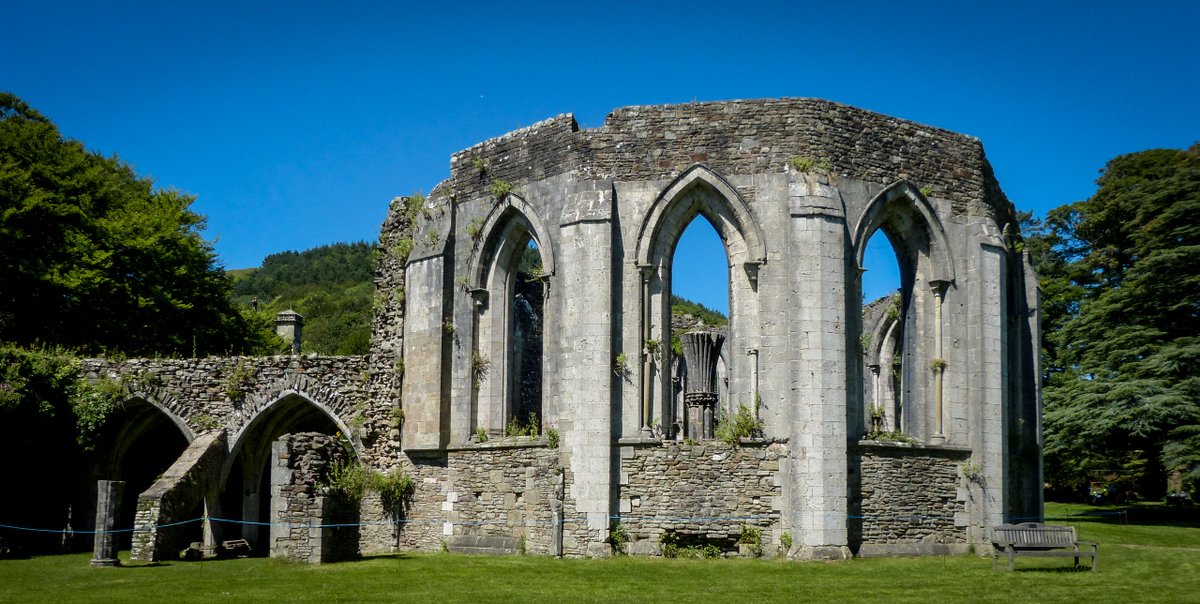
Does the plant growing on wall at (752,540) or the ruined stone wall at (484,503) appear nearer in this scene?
the plant growing on wall at (752,540)

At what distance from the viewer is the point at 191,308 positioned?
36062 millimetres

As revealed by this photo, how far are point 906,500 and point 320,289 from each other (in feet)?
204

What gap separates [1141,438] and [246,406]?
69.4ft

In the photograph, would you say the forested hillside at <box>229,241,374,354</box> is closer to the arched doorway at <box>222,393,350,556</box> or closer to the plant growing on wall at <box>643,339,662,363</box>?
the arched doorway at <box>222,393,350,556</box>

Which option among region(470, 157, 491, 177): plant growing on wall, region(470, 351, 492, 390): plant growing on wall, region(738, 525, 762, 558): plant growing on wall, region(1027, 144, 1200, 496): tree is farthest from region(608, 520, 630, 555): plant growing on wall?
region(1027, 144, 1200, 496): tree

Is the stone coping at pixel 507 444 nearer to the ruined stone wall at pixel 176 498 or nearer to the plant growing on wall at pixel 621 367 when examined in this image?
the plant growing on wall at pixel 621 367

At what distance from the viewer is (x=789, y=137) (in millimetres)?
19672

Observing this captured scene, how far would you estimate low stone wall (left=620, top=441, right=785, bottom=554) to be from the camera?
1883 cm

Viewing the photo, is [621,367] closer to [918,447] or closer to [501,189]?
[501,189]

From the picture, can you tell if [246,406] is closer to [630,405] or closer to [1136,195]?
[630,405]

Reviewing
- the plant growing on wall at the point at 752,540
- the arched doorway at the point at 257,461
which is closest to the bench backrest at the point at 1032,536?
the plant growing on wall at the point at 752,540

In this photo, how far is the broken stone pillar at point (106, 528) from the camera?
19234mm

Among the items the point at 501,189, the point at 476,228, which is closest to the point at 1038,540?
the point at 501,189

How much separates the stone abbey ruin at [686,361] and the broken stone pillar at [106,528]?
122 cm
